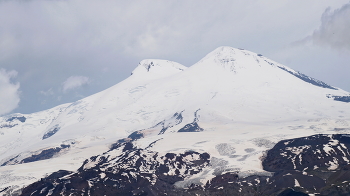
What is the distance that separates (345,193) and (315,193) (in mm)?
15070

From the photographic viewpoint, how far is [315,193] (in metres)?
199

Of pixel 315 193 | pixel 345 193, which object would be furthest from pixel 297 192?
pixel 345 193

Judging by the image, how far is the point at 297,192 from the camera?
198m

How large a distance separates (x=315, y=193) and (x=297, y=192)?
9.21m

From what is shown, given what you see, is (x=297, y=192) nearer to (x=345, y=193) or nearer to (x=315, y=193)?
(x=315, y=193)

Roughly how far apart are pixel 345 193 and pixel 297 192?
71.7 feet
